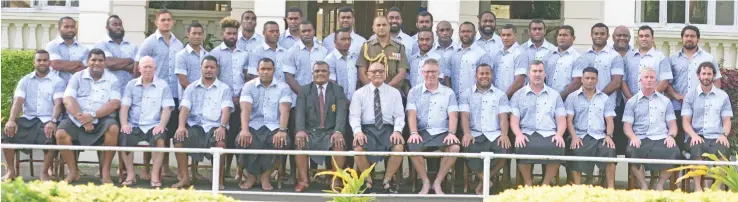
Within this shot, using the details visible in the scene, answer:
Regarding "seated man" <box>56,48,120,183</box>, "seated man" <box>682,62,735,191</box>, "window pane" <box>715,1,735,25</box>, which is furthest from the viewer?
"window pane" <box>715,1,735,25</box>

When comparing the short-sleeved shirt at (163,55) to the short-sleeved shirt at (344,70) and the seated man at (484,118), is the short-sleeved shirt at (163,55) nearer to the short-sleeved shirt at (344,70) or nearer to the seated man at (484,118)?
the short-sleeved shirt at (344,70)

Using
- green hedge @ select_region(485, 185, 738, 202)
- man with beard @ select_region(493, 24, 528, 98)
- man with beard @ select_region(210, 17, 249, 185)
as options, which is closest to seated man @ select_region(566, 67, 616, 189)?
man with beard @ select_region(493, 24, 528, 98)

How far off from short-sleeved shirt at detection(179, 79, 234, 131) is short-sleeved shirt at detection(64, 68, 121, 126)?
0.73 metres

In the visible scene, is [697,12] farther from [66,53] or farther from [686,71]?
[66,53]

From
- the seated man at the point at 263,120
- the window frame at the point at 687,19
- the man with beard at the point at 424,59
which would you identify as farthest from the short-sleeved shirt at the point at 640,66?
the window frame at the point at 687,19

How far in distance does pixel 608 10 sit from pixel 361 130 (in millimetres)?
4569

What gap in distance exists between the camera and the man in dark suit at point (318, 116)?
40.6ft

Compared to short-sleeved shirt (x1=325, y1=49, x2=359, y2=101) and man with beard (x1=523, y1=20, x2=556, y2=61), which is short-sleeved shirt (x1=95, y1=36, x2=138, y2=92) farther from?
man with beard (x1=523, y1=20, x2=556, y2=61)

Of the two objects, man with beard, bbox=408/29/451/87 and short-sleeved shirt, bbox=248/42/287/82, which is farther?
short-sleeved shirt, bbox=248/42/287/82

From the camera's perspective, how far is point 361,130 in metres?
12.3

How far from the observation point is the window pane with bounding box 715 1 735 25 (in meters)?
17.5

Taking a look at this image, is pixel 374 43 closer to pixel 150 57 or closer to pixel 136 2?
pixel 150 57

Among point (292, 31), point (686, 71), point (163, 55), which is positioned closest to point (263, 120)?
point (292, 31)

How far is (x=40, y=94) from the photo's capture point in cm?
1287
